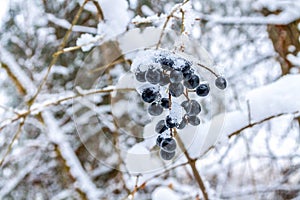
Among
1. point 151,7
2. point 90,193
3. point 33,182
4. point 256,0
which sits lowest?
point 90,193

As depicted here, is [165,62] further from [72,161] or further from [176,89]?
[72,161]

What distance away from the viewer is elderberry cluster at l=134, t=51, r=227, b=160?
0.64m

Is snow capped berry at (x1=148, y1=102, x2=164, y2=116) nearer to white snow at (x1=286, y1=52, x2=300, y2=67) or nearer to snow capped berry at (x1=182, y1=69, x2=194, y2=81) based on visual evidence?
snow capped berry at (x1=182, y1=69, x2=194, y2=81)

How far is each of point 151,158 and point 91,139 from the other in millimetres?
896

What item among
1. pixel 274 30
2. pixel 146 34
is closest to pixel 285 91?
pixel 146 34

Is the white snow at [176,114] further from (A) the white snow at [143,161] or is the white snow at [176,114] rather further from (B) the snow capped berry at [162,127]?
(A) the white snow at [143,161]

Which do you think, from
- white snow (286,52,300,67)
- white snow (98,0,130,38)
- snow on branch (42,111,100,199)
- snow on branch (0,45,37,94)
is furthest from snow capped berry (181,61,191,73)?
snow on branch (42,111,100,199)

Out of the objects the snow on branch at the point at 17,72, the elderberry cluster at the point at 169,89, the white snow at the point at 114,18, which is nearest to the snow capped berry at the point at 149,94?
the elderberry cluster at the point at 169,89

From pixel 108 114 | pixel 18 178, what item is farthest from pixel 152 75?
pixel 18 178

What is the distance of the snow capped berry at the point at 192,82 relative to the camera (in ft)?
2.18

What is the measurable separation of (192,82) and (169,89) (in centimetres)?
5

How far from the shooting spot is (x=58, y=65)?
2547 mm

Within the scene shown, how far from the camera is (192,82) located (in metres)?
0.67

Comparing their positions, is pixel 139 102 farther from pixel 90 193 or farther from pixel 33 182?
pixel 33 182
